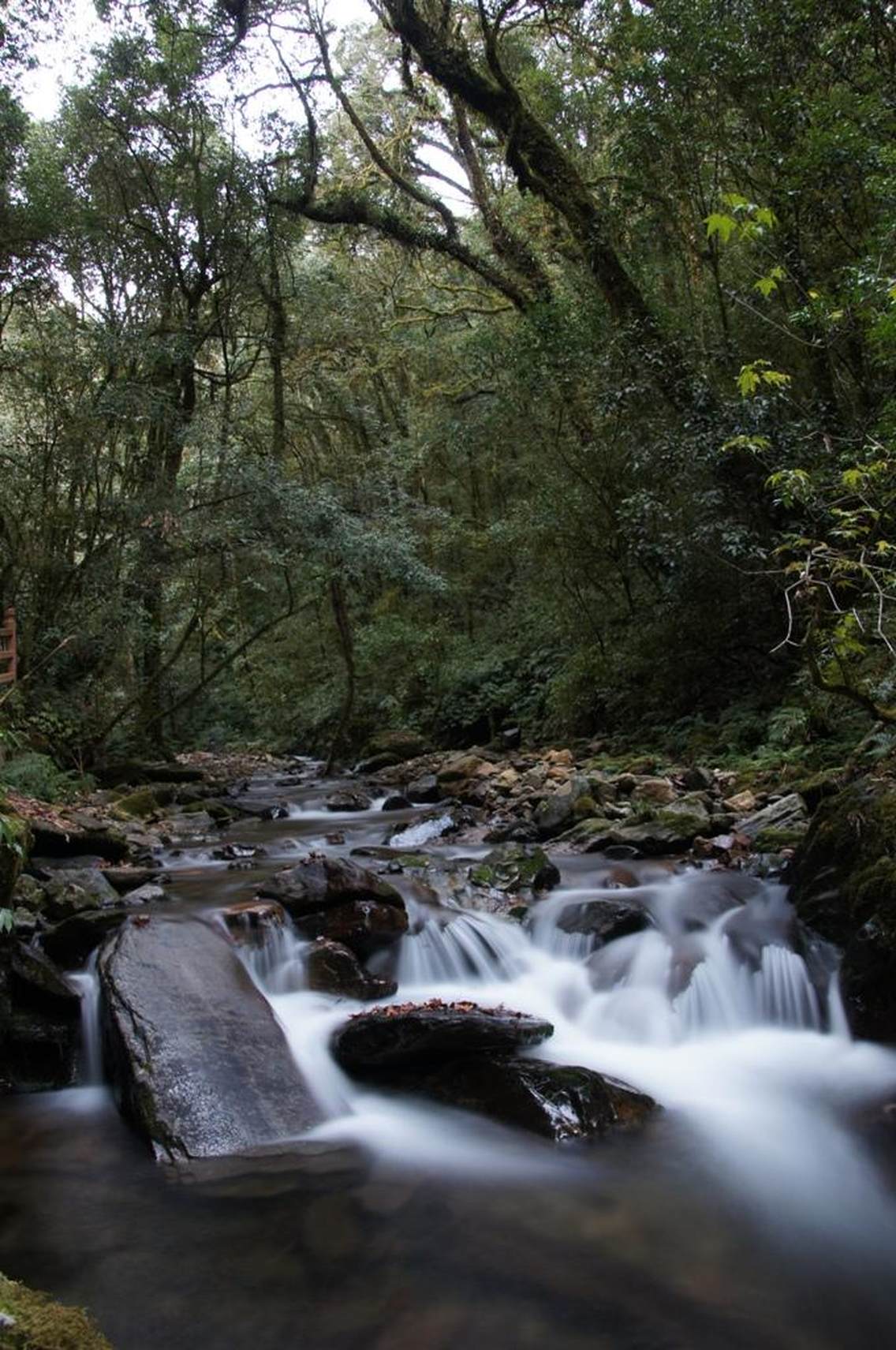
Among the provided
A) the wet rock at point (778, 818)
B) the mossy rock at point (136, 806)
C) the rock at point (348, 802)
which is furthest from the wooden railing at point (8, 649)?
the wet rock at point (778, 818)

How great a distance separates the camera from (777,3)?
9016 millimetres

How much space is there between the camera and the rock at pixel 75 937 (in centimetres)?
505

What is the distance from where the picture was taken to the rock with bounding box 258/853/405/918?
229 inches

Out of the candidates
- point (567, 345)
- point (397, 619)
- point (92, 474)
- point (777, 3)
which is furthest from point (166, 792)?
point (777, 3)

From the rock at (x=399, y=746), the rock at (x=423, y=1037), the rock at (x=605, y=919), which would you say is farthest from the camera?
the rock at (x=399, y=746)

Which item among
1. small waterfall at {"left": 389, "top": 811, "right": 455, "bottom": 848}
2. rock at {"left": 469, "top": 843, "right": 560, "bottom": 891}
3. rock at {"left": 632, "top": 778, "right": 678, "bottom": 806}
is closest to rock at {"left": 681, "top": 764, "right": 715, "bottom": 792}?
rock at {"left": 632, "top": 778, "right": 678, "bottom": 806}

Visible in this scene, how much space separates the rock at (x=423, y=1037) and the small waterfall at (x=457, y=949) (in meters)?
1.08

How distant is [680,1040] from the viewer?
4844 mm

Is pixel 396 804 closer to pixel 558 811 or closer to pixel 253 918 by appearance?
pixel 558 811

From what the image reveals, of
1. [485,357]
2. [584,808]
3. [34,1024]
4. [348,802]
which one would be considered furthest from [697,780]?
[485,357]

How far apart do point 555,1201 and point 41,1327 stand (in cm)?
→ 229

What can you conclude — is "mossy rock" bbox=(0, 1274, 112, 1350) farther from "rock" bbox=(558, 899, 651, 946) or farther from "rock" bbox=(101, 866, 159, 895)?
"rock" bbox=(101, 866, 159, 895)

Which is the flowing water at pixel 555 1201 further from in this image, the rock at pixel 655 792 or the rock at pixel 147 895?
the rock at pixel 655 792

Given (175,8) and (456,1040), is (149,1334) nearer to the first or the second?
(456,1040)
